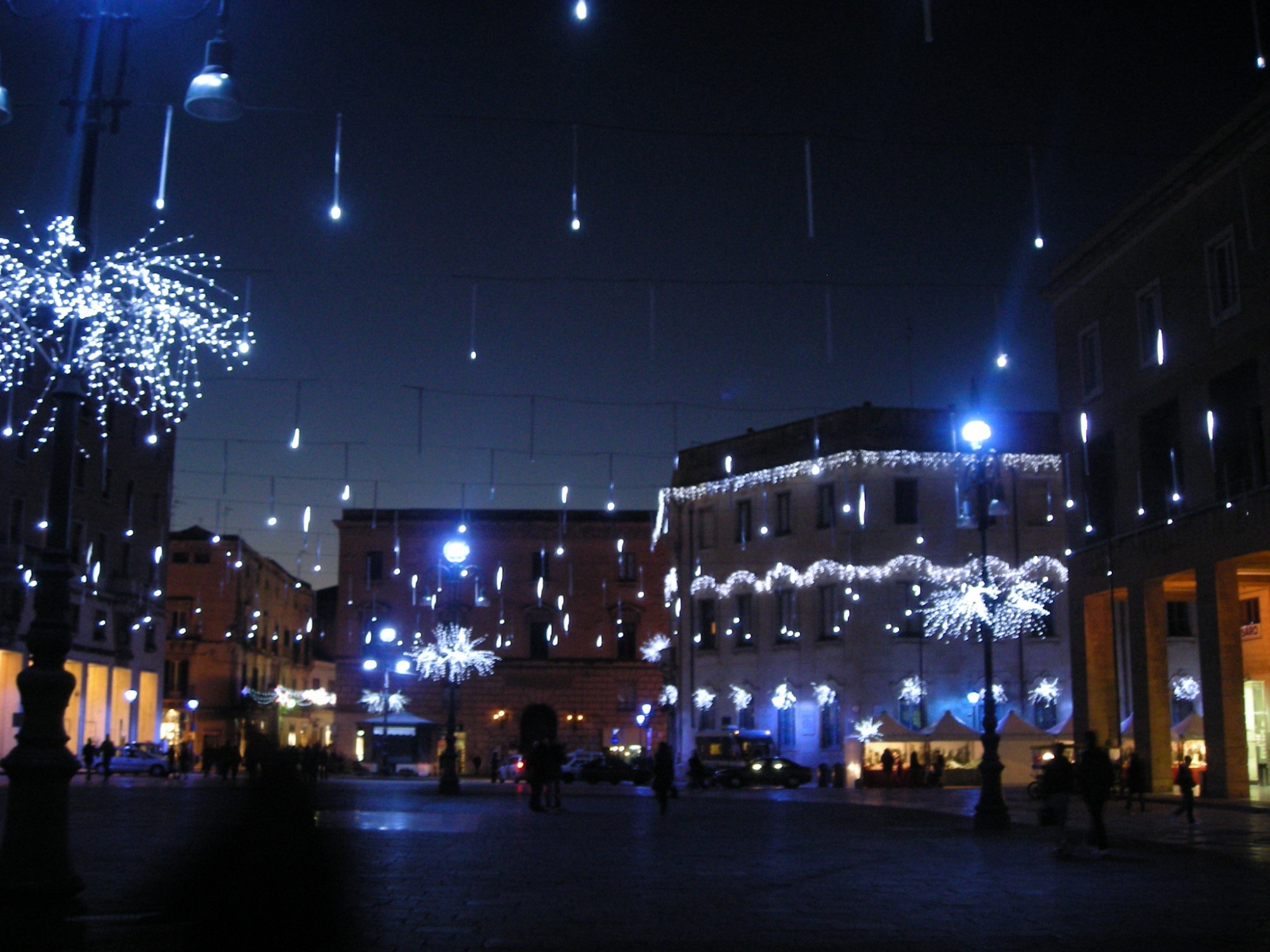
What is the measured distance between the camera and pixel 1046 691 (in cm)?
4725

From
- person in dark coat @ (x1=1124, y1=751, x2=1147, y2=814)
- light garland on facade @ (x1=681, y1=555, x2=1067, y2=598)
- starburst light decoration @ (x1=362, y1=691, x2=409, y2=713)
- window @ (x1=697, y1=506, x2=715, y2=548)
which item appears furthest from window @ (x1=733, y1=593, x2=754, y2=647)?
person in dark coat @ (x1=1124, y1=751, x2=1147, y2=814)

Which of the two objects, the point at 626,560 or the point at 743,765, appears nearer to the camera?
the point at 743,765

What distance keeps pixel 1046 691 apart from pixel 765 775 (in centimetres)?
1041

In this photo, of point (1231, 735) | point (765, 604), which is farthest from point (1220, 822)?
point (765, 604)

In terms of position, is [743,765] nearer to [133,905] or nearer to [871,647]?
[871,647]

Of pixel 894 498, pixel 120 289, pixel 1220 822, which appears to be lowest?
pixel 1220 822

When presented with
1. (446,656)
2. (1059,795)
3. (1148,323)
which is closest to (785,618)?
(446,656)

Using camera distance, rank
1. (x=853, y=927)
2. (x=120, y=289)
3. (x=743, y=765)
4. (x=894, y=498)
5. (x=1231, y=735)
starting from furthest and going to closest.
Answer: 1. (x=894, y=498)
2. (x=743, y=765)
3. (x=1231, y=735)
4. (x=120, y=289)
5. (x=853, y=927)

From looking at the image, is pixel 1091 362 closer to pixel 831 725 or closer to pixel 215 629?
pixel 831 725

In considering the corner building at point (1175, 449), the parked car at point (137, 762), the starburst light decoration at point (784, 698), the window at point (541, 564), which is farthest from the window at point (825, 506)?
the parked car at point (137, 762)

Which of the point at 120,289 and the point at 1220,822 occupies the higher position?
the point at 120,289

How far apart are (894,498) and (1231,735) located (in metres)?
19.9

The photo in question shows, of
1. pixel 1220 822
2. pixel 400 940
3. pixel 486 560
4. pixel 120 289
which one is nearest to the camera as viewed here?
pixel 400 940

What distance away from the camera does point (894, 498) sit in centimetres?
4856
